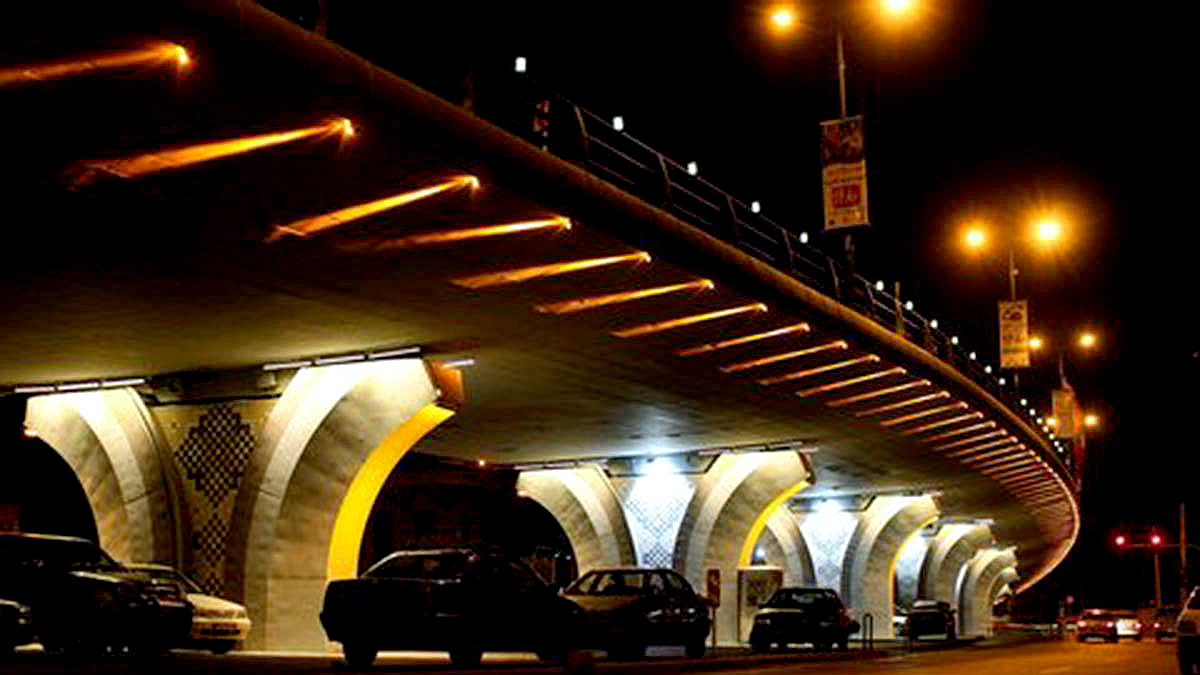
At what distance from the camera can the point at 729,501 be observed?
43812mm

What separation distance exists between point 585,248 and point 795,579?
43.1 metres

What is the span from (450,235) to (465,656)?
7.92m

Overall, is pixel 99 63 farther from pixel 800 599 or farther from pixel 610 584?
pixel 800 599

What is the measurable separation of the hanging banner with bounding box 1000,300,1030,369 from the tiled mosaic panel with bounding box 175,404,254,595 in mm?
23037

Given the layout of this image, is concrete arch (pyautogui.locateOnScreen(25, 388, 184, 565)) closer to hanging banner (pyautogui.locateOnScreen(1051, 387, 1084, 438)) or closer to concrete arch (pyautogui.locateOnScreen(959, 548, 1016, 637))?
hanging banner (pyautogui.locateOnScreen(1051, 387, 1084, 438))

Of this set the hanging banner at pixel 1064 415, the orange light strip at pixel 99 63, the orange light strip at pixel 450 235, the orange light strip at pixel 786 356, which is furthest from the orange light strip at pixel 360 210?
the hanging banner at pixel 1064 415

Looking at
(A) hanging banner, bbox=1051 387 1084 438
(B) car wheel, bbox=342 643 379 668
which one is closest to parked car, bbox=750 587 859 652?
(B) car wheel, bbox=342 643 379 668

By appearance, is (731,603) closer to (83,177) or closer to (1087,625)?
(1087,625)

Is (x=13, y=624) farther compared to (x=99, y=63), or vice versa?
(x=13, y=624)

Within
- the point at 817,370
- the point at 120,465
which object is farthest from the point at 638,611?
the point at 120,465

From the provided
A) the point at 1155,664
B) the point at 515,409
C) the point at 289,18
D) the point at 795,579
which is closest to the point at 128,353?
the point at 515,409

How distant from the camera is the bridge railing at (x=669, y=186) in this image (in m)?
19.0

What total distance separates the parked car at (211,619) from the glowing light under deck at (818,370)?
443 inches

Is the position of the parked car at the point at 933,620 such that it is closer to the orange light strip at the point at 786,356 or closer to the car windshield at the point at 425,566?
the orange light strip at the point at 786,356
